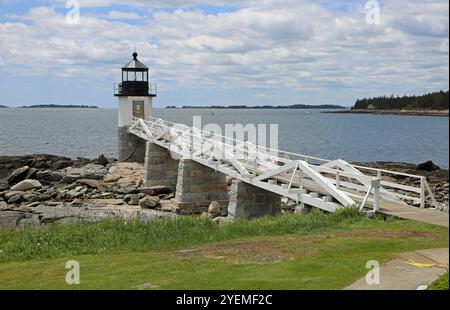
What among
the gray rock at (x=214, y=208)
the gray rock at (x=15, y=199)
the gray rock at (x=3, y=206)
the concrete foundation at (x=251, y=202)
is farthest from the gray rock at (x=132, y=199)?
the concrete foundation at (x=251, y=202)

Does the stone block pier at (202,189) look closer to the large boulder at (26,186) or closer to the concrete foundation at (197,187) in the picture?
the concrete foundation at (197,187)

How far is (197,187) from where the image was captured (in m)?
25.1

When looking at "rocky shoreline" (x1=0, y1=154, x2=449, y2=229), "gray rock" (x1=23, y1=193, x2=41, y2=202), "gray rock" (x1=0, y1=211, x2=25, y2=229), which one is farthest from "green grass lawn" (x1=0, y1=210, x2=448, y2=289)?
"gray rock" (x1=23, y1=193, x2=41, y2=202)

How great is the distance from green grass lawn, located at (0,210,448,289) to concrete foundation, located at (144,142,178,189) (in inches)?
729

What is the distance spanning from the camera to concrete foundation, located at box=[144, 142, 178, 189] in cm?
3166

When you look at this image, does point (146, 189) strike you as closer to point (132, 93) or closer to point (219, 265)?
point (132, 93)

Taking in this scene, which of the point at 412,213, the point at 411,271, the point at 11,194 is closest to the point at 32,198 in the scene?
the point at 11,194

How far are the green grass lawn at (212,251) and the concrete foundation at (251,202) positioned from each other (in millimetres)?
5396

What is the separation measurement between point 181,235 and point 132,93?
30900mm

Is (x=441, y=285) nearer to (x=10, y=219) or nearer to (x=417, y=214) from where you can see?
(x=417, y=214)

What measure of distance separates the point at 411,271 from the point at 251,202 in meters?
11.0

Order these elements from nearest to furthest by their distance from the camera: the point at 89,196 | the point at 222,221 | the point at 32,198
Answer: the point at 222,221 < the point at 32,198 < the point at 89,196

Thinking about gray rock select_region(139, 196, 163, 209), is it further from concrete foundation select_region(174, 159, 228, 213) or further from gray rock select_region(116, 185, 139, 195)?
gray rock select_region(116, 185, 139, 195)
